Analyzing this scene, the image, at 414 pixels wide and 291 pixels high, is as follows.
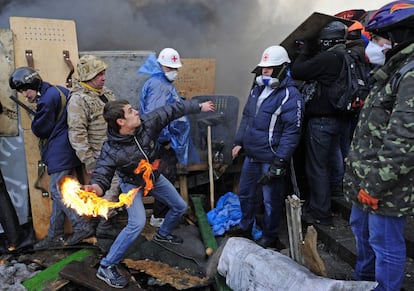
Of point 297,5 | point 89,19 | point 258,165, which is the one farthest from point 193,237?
point 297,5

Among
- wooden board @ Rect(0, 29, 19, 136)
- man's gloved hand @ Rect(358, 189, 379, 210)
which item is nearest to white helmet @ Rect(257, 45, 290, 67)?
man's gloved hand @ Rect(358, 189, 379, 210)

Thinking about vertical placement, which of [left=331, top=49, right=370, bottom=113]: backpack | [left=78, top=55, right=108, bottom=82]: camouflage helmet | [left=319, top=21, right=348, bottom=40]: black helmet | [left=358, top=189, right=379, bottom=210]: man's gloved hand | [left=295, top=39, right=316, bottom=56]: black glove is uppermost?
[left=319, top=21, right=348, bottom=40]: black helmet

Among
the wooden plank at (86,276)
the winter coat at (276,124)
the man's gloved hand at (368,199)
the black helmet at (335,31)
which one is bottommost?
the wooden plank at (86,276)

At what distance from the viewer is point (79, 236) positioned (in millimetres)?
4984

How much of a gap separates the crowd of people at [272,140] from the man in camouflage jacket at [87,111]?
12 millimetres

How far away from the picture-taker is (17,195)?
545 cm

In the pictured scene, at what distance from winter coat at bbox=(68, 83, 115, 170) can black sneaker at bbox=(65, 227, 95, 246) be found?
919mm

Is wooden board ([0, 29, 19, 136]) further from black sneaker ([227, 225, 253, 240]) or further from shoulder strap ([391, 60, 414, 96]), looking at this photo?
shoulder strap ([391, 60, 414, 96])

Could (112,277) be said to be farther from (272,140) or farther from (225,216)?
(272,140)

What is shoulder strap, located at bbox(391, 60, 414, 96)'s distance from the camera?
2.52 meters

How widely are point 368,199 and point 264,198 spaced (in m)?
1.91

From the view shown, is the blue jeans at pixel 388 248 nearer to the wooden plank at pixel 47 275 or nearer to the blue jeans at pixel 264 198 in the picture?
the blue jeans at pixel 264 198

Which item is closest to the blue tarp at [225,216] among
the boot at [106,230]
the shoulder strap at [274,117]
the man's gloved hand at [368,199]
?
the boot at [106,230]

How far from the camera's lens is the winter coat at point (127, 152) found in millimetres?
3922
